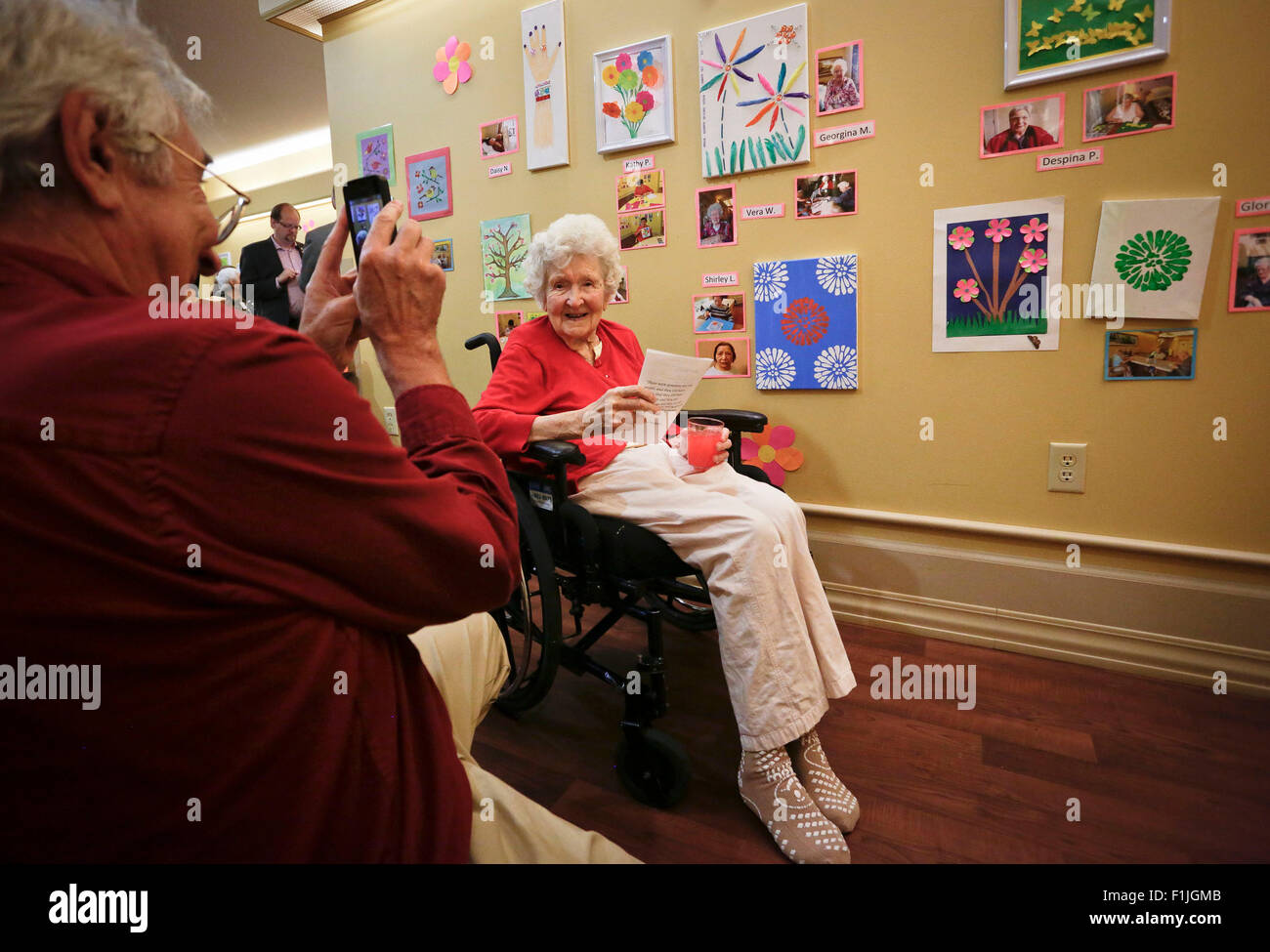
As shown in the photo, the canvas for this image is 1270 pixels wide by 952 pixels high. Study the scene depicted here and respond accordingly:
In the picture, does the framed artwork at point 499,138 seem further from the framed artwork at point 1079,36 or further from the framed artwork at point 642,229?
the framed artwork at point 1079,36

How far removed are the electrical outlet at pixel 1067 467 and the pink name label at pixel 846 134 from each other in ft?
3.52

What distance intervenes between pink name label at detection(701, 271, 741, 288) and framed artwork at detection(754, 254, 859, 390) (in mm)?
86

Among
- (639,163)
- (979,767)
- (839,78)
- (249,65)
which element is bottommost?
(979,767)

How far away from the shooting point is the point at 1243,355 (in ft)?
5.46

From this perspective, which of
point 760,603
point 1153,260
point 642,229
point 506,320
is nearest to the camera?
point 760,603

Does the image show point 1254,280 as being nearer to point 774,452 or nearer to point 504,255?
point 774,452

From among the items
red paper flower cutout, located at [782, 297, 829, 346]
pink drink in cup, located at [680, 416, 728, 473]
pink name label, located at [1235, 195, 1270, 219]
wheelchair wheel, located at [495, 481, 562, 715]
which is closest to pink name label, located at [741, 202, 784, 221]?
red paper flower cutout, located at [782, 297, 829, 346]

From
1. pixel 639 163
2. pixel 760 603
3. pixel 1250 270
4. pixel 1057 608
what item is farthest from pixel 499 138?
pixel 1057 608

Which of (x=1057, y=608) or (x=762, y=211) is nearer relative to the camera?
(x=1057, y=608)

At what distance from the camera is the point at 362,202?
83 cm

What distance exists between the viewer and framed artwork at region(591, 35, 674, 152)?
226 centimetres

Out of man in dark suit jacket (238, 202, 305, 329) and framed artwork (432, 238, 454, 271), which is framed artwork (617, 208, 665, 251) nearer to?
framed artwork (432, 238, 454, 271)

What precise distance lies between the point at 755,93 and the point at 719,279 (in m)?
0.58
